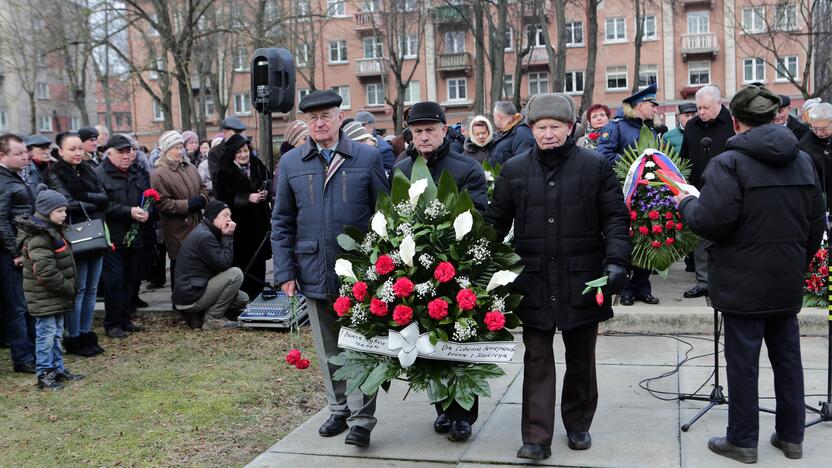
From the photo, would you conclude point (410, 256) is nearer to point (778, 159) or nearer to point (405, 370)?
point (405, 370)

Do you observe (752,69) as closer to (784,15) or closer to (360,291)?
(784,15)

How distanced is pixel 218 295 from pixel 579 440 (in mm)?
5434

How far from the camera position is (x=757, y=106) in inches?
183

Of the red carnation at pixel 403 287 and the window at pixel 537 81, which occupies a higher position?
the window at pixel 537 81

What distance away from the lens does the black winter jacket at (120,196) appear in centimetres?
902

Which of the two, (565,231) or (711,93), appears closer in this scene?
(565,231)

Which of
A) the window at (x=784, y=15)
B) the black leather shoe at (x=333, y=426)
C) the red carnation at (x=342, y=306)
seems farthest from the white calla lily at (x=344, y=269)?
the window at (x=784, y=15)

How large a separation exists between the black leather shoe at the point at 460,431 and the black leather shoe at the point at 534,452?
1.59ft

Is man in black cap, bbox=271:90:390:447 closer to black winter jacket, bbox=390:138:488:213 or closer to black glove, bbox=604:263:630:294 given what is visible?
black winter jacket, bbox=390:138:488:213

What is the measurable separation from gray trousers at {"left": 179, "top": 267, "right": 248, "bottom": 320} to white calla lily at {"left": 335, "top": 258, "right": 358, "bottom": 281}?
4.68 metres

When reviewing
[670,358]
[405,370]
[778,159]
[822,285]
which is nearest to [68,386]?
[405,370]

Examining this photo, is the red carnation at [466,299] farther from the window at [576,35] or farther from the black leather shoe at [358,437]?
the window at [576,35]

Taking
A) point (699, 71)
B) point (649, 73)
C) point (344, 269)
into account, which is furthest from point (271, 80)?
point (699, 71)

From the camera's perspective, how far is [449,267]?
472 cm
